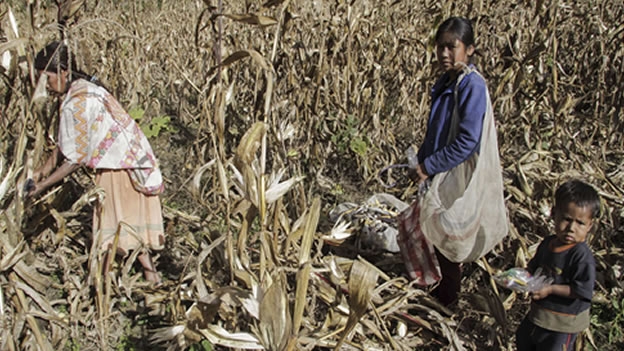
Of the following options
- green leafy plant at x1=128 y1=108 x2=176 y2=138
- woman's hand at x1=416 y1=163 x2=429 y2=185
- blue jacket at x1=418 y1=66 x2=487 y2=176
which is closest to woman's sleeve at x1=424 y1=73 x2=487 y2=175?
blue jacket at x1=418 y1=66 x2=487 y2=176

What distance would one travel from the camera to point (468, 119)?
2.31 metres

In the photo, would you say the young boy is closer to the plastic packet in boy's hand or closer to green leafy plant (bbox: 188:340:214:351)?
Result: the plastic packet in boy's hand

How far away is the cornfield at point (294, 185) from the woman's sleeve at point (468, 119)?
684 millimetres

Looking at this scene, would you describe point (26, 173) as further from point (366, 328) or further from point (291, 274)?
point (366, 328)

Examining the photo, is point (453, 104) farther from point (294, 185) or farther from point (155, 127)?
point (155, 127)

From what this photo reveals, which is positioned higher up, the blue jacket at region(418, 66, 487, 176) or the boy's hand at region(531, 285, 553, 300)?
the blue jacket at region(418, 66, 487, 176)

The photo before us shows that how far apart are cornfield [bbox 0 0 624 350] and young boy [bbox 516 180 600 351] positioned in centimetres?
54

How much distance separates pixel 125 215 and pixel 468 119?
1917 millimetres

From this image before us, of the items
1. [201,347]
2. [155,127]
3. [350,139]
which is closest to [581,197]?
[201,347]

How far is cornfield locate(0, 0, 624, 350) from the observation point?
216cm

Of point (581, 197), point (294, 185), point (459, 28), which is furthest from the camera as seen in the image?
point (294, 185)

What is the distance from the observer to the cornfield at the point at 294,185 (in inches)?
85.1

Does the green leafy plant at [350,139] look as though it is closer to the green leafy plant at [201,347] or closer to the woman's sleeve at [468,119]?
the woman's sleeve at [468,119]

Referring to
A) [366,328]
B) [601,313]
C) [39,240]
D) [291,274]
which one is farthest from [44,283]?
[601,313]
